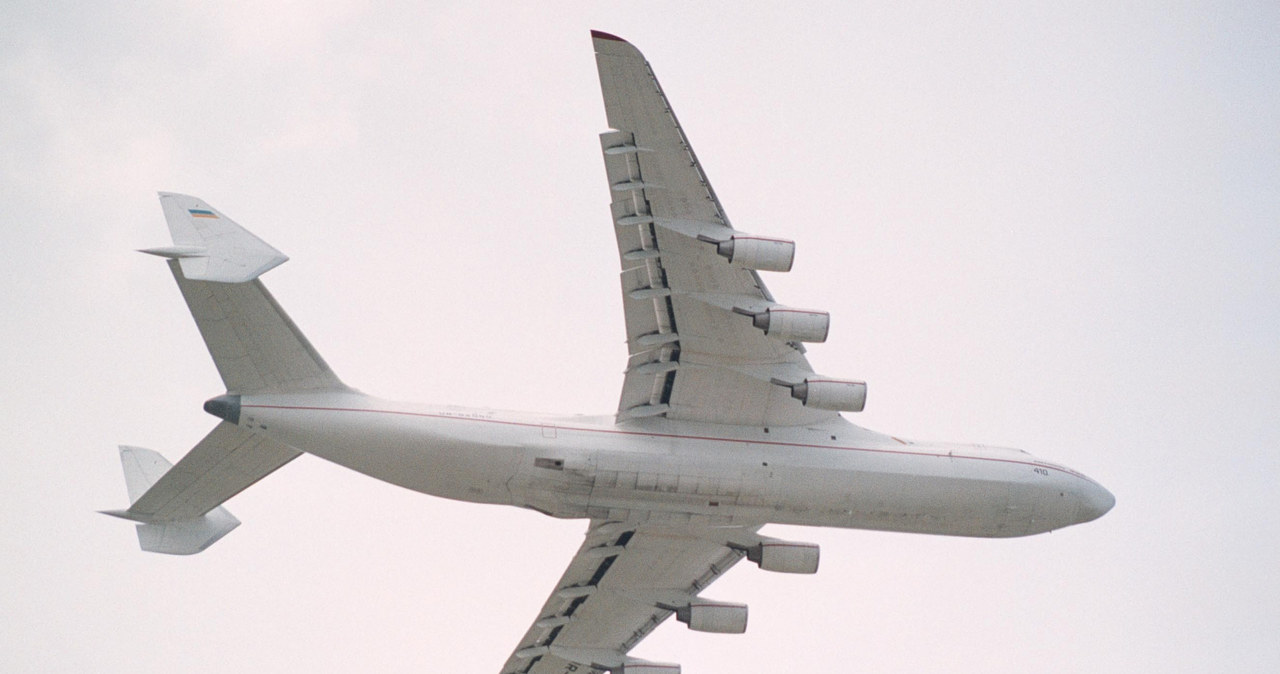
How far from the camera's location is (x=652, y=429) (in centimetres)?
2917

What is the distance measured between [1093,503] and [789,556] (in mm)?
6570

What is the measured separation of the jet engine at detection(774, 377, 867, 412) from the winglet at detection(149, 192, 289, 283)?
9977mm

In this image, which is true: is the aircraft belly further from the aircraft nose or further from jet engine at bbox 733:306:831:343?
the aircraft nose

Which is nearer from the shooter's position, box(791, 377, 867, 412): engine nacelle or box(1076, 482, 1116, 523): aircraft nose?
box(791, 377, 867, 412): engine nacelle

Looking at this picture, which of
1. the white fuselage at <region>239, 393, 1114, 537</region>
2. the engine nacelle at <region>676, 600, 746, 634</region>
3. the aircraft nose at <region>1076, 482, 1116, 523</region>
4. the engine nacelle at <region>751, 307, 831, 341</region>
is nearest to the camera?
the white fuselage at <region>239, 393, 1114, 537</region>

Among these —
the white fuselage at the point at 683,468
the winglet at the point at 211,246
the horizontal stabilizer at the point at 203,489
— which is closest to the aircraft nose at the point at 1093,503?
the white fuselage at the point at 683,468

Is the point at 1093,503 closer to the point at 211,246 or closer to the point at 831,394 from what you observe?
the point at 831,394

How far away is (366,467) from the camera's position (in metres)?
27.5

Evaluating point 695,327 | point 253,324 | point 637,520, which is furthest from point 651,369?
point 253,324

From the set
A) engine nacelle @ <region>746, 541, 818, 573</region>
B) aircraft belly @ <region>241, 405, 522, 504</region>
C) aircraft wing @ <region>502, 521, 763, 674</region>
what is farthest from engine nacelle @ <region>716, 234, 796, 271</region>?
engine nacelle @ <region>746, 541, 818, 573</region>

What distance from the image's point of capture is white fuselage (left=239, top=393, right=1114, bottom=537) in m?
27.3

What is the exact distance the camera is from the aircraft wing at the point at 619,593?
3278 cm

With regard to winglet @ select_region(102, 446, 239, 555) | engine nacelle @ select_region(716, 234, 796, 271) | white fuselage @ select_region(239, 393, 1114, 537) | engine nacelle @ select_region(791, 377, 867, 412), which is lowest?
winglet @ select_region(102, 446, 239, 555)

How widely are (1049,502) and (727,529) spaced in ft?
21.9
